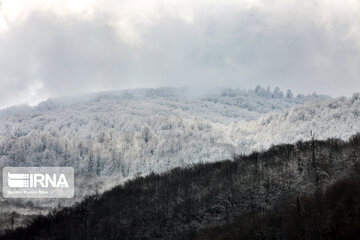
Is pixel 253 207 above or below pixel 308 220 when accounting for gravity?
above

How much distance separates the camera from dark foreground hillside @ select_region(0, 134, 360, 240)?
122m

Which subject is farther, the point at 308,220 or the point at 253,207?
the point at 253,207

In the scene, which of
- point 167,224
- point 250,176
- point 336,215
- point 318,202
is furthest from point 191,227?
point 336,215

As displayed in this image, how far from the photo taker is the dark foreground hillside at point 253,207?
122 m

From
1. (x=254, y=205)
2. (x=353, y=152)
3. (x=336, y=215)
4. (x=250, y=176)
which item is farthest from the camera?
(x=250, y=176)

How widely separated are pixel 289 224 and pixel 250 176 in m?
59.0

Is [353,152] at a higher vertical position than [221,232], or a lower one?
higher

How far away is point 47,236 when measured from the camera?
7426 inches

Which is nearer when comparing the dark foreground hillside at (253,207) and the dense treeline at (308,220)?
the dense treeline at (308,220)

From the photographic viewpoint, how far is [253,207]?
154875 millimetres

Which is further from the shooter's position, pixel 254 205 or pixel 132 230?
pixel 132 230

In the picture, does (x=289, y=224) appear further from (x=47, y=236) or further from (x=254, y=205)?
(x=47, y=236)

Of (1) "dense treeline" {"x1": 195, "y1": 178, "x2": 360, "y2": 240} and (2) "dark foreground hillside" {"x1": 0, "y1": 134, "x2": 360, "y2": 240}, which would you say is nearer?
(1) "dense treeline" {"x1": 195, "y1": 178, "x2": 360, "y2": 240}

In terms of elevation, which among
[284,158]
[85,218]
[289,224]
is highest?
[284,158]
